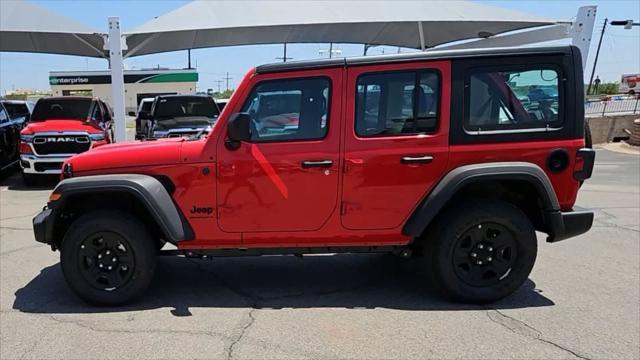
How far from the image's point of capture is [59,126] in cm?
1007

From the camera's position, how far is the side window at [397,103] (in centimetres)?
385

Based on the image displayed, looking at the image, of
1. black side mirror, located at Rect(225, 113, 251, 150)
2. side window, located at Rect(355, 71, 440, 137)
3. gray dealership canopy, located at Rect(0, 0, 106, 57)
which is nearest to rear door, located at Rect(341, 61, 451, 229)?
side window, located at Rect(355, 71, 440, 137)

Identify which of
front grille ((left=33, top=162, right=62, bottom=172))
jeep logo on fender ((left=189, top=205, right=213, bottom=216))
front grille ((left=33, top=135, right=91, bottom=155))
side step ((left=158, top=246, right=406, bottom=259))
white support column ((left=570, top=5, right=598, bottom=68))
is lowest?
side step ((left=158, top=246, right=406, bottom=259))

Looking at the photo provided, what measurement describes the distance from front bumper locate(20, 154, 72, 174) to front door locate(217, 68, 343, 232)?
7392mm

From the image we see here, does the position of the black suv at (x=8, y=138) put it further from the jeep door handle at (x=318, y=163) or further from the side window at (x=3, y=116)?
the jeep door handle at (x=318, y=163)

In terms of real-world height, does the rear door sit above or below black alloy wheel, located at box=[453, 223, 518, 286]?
above

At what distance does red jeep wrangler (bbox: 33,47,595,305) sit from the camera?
3818 millimetres

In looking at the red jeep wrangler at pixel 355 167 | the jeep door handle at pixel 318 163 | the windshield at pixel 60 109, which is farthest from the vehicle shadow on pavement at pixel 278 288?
the windshield at pixel 60 109

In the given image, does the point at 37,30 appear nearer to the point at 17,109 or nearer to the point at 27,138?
the point at 17,109

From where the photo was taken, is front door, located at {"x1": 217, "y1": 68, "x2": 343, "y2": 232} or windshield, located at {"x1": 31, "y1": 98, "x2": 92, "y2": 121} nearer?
front door, located at {"x1": 217, "y1": 68, "x2": 343, "y2": 232}

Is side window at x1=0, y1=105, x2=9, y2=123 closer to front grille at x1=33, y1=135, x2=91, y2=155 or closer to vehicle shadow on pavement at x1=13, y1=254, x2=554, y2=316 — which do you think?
front grille at x1=33, y1=135, x2=91, y2=155

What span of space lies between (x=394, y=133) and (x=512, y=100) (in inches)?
39.0

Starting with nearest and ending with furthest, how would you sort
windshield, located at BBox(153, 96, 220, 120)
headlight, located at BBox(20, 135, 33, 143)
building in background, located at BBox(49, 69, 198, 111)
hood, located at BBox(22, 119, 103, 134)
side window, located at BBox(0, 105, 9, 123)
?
headlight, located at BBox(20, 135, 33, 143)
hood, located at BBox(22, 119, 103, 134)
side window, located at BBox(0, 105, 9, 123)
windshield, located at BBox(153, 96, 220, 120)
building in background, located at BBox(49, 69, 198, 111)

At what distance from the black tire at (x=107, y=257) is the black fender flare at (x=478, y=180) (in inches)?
89.5
